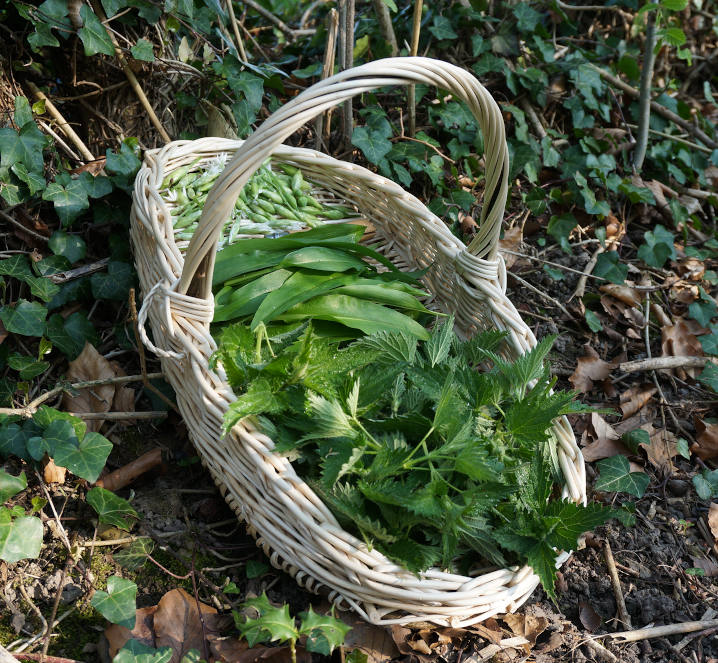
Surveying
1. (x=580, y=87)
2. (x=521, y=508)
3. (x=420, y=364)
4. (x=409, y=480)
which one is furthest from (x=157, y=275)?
(x=580, y=87)

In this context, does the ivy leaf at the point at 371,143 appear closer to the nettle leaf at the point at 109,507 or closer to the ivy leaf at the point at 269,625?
the nettle leaf at the point at 109,507

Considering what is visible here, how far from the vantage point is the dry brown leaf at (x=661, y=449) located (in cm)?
202

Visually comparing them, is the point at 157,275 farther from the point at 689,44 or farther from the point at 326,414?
the point at 689,44

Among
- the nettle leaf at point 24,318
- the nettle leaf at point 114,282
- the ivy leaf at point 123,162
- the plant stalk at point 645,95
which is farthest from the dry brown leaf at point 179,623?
the plant stalk at point 645,95

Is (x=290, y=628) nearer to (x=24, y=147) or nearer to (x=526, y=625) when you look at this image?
(x=526, y=625)

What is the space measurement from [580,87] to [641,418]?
152 centimetres

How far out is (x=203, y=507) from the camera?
1709 millimetres

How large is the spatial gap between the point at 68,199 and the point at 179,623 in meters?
1.23

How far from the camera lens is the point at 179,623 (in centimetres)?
138

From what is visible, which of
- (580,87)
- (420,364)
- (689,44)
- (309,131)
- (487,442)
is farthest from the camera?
(689,44)

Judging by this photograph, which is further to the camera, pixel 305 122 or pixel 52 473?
pixel 52 473

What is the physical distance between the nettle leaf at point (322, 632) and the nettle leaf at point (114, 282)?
118cm

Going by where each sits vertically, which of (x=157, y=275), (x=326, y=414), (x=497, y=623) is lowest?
(x=497, y=623)

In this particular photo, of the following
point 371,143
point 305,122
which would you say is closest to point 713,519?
point 305,122
